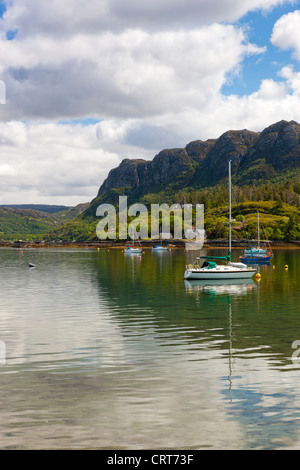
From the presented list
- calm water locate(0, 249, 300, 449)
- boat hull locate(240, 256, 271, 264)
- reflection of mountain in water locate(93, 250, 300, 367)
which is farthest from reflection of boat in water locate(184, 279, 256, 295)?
boat hull locate(240, 256, 271, 264)

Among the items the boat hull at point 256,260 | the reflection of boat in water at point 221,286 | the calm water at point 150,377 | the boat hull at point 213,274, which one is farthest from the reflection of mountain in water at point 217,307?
the boat hull at point 256,260

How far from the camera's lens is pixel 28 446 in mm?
13602

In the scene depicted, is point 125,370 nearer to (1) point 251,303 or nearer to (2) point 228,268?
(1) point 251,303

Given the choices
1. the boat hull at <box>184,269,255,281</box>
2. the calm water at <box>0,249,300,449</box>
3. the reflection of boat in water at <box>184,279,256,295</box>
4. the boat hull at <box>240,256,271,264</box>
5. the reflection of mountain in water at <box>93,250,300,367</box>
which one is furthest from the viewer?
the boat hull at <box>240,256,271,264</box>

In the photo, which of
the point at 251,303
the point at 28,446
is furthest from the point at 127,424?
the point at 251,303

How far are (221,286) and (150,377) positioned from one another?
150 feet

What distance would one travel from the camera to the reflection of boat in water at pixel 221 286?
59062 mm

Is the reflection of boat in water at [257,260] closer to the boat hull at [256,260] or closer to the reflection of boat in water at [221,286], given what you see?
the boat hull at [256,260]

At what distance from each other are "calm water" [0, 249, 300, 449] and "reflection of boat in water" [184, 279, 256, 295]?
13620 mm

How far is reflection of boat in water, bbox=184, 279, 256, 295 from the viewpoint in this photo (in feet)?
194

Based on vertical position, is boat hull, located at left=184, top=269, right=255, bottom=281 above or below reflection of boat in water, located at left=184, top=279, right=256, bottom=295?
above

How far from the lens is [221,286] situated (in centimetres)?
6525

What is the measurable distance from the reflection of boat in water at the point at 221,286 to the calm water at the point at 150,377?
536 inches

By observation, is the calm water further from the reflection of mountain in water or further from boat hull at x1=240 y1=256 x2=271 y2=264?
boat hull at x1=240 y1=256 x2=271 y2=264
